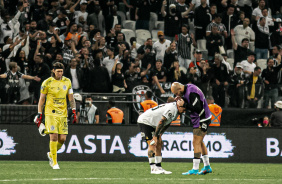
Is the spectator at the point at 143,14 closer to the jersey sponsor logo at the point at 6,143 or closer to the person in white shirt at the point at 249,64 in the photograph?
the person in white shirt at the point at 249,64

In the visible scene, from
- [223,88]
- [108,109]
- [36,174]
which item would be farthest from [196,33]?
[36,174]

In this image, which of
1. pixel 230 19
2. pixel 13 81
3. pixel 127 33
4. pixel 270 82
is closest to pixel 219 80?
pixel 270 82

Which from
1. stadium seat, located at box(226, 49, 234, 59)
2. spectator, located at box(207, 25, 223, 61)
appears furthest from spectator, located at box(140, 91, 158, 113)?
stadium seat, located at box(226, 49, 234, 59)

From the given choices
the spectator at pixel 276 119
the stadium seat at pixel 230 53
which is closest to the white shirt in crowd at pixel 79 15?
the stadium seat at pixel 230 53

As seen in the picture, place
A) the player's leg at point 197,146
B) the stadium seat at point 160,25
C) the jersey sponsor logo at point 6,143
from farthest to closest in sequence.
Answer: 1. the stadium seat at point 160,25
2. the jersey sponsor logo at point 6,143
3. the player's leg at point 197,146

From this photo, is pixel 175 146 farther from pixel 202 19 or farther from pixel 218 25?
pixel 202 19

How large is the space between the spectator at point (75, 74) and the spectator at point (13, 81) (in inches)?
43.3

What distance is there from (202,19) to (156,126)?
12247 mm

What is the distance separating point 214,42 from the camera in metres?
23.8

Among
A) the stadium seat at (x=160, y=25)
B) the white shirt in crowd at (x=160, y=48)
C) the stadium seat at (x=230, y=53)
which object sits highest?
the stadium seat at (x=160, y=25)

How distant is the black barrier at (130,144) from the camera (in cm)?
1825

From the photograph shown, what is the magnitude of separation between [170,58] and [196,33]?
126 inches

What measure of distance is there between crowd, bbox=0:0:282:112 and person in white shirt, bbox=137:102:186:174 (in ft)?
24.6

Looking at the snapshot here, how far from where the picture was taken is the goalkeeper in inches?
560
